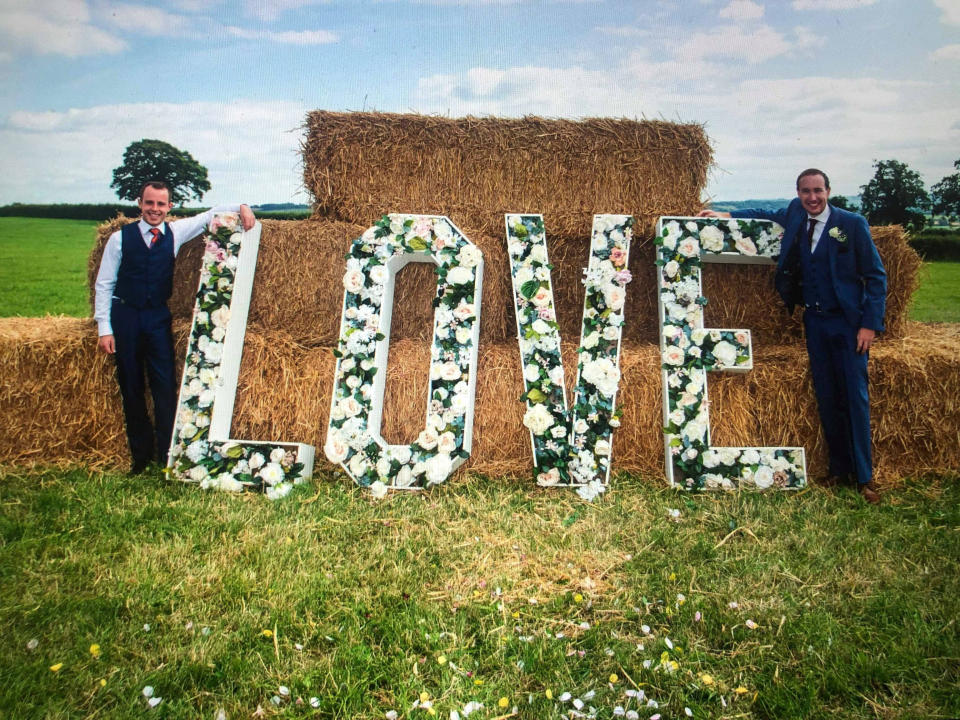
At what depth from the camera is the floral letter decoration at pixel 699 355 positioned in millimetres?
4453

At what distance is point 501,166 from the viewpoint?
5.23 metres

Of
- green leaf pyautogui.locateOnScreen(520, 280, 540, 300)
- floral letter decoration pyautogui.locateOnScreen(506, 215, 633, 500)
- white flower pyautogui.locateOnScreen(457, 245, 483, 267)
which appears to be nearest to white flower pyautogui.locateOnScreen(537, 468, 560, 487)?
floral letter decoration pyautogui.locateOnScreen(506, 215, 633, 500)

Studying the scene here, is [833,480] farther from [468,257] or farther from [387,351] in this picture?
[387,351]

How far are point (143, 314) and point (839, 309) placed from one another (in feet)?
16.9

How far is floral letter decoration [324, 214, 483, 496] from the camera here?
14.3 ft

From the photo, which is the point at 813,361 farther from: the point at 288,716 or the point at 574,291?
the point at 288,716

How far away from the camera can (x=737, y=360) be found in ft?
15.0

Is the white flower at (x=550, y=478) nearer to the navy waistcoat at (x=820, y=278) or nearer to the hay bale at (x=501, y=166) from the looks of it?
the hay bale at (x=501, y=166)

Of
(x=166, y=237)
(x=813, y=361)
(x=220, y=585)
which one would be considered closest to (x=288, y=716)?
(x=220, y=585)

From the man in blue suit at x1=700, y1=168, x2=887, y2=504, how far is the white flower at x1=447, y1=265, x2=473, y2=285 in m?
2.38

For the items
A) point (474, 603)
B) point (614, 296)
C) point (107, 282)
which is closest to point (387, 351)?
point (614, 296)

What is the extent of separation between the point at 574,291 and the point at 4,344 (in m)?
4.62

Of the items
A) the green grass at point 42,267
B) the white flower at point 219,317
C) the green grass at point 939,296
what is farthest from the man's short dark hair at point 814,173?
the green grass at point 42,267

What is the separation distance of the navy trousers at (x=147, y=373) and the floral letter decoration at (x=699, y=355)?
3.86 metres
